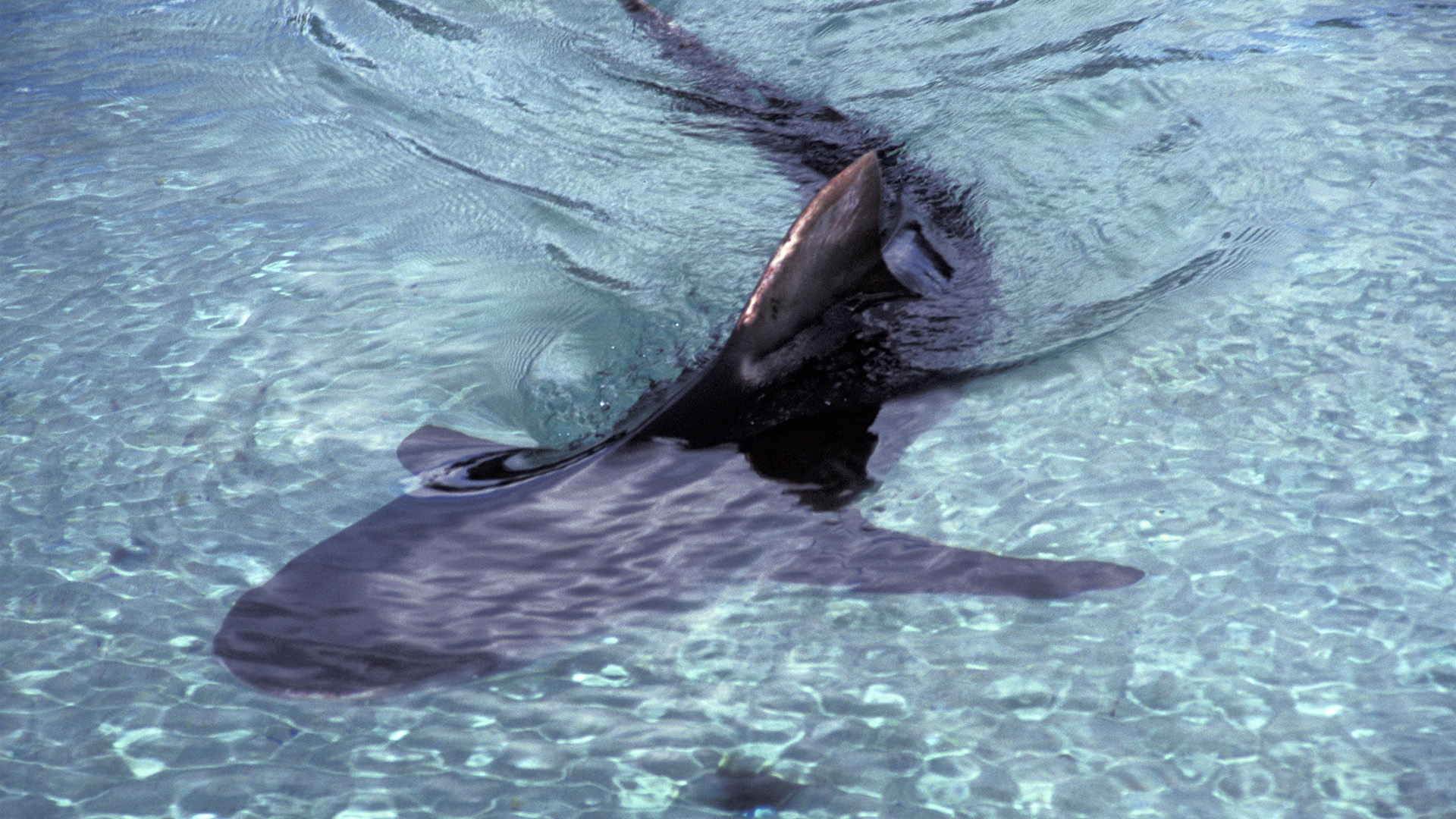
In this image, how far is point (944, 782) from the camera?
8.64 feet

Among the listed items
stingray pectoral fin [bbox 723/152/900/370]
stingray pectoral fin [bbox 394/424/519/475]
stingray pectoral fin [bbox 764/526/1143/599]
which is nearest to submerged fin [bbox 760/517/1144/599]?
stingray pectoral fin [bbox 764/526/1143/599]

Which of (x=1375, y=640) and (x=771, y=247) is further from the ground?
(x=771, y=247)

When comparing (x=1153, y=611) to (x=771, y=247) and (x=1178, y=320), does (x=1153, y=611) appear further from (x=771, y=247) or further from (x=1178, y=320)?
(x=771, y=247)

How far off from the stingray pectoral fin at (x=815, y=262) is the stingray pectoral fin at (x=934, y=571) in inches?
26.1

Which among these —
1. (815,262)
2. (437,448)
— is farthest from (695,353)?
(437,448)

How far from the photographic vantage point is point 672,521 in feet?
10.8

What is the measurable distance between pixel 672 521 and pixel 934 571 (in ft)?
2.40

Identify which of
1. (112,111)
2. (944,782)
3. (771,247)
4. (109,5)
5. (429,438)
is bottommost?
(944,782)

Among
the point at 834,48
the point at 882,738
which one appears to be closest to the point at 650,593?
the point at 882,738

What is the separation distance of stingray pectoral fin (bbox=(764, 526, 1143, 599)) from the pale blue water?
0.16 ft

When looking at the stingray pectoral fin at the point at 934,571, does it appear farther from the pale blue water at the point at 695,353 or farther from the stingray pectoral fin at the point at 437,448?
the stingray pectoral fin at the point at 437,448

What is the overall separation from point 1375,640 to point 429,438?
2768 mm

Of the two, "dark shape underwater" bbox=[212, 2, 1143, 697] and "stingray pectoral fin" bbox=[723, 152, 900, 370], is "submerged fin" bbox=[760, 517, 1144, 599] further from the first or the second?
"stingray pectoral fin" bbox=[723, 152, 900, 370]

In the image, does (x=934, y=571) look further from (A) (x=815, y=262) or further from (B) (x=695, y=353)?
(B) (x=695, y=353)
